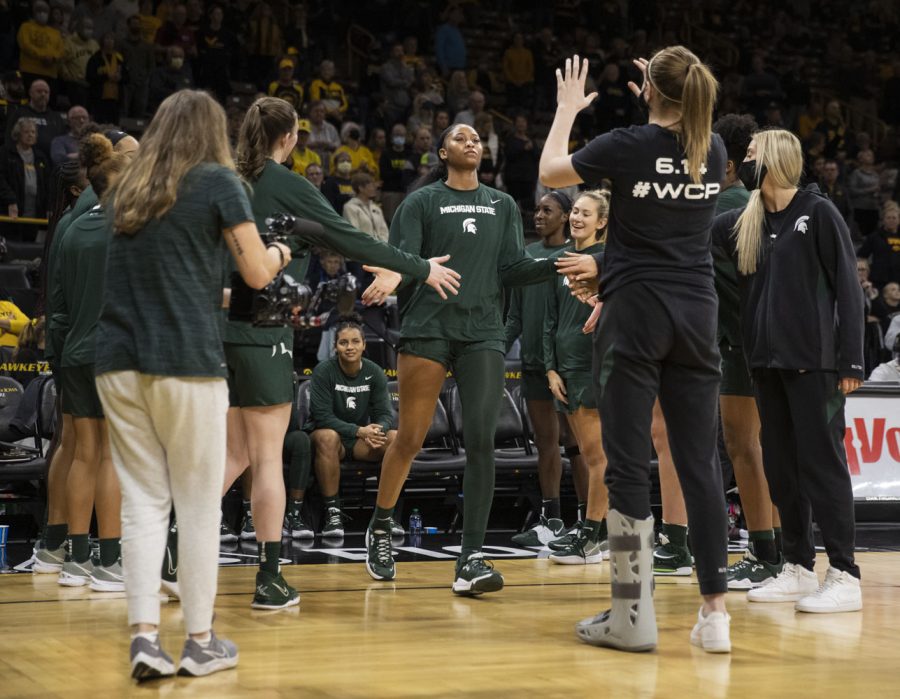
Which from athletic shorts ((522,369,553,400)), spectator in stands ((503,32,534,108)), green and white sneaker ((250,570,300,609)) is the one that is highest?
spectator in stands ((503,32,534,108))

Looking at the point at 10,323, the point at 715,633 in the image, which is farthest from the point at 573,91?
the point at 10,323

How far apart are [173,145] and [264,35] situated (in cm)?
1290

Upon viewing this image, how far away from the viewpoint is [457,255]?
5.84m

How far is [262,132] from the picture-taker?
5.16m

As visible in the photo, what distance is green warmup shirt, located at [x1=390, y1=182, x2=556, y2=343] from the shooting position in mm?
5770

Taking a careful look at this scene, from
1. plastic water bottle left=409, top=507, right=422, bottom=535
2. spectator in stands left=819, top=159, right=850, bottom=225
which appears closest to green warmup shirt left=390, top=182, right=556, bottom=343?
plastic water bottle left=409, top=507, right=422, bottom=535

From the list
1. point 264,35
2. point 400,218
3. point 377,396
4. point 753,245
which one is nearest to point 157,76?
point 264,35

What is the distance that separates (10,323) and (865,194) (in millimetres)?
12616

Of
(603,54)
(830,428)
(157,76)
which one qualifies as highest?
(603,54)

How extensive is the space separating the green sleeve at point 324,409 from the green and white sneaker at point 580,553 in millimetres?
2156

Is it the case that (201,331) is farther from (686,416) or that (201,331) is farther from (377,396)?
(377,396)

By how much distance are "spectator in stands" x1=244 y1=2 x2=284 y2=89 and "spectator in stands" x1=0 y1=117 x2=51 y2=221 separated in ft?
13.2

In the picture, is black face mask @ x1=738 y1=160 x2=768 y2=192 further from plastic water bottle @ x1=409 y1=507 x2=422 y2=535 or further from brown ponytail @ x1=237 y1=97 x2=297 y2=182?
plastic water bottle @ x1=409 y1=507 x2=422 y2=535

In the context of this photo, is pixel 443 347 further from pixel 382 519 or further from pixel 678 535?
pixel 678 535
